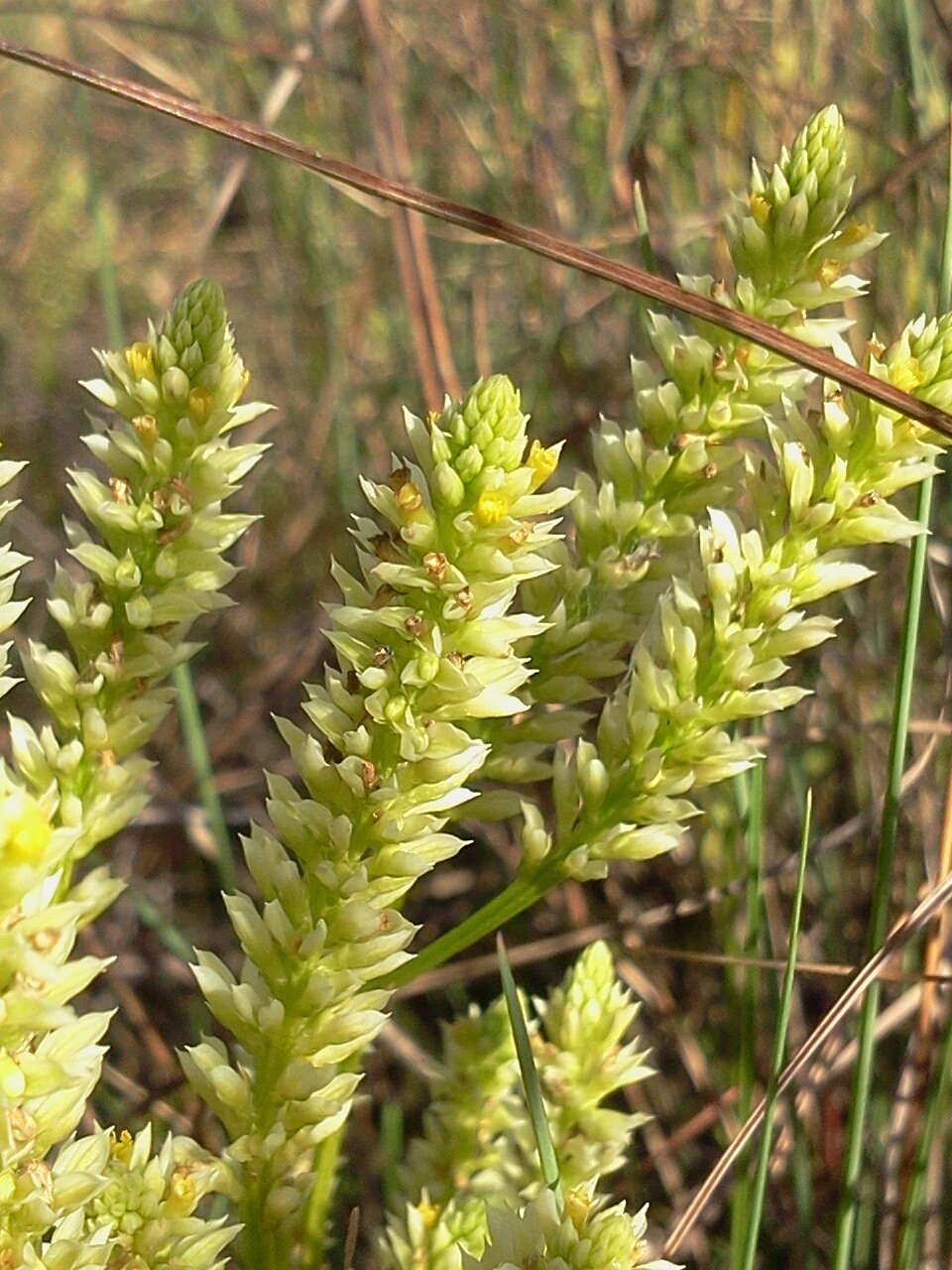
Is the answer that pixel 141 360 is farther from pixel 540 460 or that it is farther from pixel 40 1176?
pixel 40 1176

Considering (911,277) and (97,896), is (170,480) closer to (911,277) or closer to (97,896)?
(97,896)

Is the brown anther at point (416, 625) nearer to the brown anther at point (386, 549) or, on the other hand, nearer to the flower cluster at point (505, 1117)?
the brown anther at point (386, 549)

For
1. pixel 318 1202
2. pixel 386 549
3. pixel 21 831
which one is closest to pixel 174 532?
pixel 386 549

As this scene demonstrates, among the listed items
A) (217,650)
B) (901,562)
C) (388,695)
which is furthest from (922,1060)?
(217,650)

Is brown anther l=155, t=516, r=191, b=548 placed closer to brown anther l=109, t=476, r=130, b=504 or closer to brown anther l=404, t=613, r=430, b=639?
brown anther l=109, t=476, r=130, b=504

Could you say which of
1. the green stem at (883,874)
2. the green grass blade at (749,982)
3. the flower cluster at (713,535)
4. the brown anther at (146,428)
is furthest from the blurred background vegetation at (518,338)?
the brown anther at (146,428)
